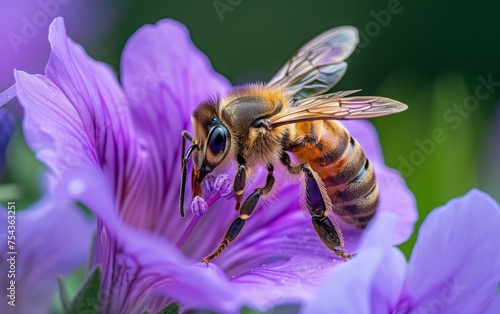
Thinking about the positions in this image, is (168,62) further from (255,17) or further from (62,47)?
Answer: (255,17)

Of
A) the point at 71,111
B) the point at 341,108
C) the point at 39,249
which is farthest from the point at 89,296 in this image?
the point at 341,108

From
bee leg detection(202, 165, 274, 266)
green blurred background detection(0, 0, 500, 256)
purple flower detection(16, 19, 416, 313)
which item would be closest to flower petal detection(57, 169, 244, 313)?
purple flower detection(16, 19, 416, 313)

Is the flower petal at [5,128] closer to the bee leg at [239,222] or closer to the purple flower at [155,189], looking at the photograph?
the purple flower at [155,189]

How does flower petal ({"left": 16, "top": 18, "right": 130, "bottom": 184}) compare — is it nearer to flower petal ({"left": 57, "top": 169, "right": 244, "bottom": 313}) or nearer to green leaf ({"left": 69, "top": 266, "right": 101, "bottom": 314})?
flower petal ({"left": 57, "top": 169, "right": 244, "bottom": 313})

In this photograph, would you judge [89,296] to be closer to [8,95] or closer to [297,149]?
[8,95]

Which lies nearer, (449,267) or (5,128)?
(449,267)

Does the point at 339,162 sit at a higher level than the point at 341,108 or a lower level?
lower

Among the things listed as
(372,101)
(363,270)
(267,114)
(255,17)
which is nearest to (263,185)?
(267,114)
